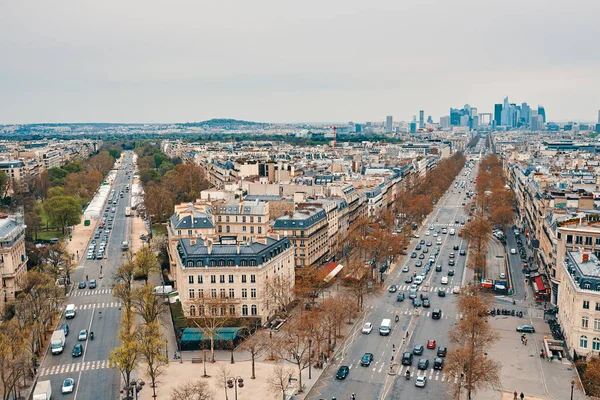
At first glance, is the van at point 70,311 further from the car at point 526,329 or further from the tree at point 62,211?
the tree at point 62,211

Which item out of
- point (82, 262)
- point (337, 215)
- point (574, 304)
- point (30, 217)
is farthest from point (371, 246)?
point (30, 217)

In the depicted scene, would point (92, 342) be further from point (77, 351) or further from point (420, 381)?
point (420, 381)

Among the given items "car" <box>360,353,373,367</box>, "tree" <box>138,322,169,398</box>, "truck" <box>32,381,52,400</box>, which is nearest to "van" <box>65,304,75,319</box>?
"tree" <box>138,322,169,398</box>

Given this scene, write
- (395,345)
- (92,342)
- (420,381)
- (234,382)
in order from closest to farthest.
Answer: (420,381)
(234,382)
(395,345)
(92,342)

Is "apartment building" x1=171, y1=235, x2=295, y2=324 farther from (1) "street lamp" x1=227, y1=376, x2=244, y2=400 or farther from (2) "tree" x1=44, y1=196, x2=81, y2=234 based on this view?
(2) "tree" x1=44, y1=196, x2=81, y2=234

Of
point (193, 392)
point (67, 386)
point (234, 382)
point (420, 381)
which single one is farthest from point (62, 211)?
point (420, 381)

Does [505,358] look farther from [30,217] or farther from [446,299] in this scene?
[30,217]

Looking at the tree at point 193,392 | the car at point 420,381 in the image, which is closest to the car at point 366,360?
the car at point 420,381
